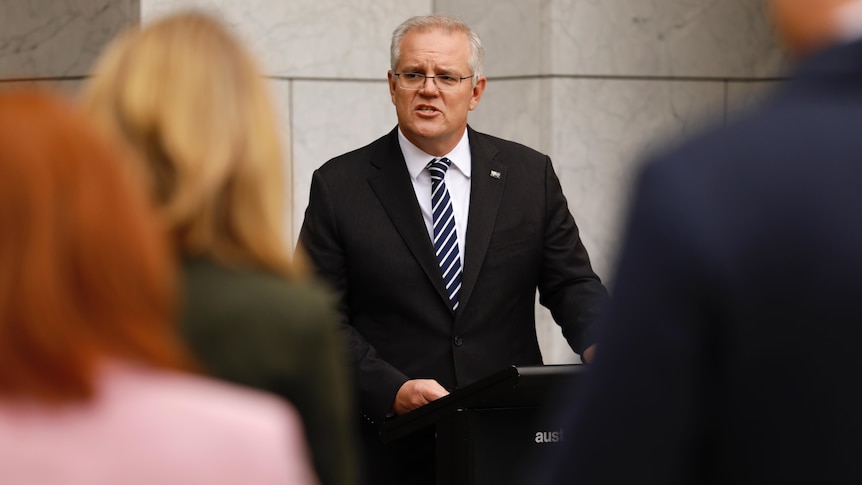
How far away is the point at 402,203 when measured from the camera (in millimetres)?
5031

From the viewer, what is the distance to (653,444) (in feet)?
5.27

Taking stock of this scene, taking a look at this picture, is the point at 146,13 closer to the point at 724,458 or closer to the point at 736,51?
the point at 736,51

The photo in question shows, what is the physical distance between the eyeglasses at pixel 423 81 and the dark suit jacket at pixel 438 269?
19cm

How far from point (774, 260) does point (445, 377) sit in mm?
3449

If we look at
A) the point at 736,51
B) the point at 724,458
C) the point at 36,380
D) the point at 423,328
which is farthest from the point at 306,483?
the point at 736,51

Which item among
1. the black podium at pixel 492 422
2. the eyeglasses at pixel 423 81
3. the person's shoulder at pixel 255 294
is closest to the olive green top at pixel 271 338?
the person's shoulder at pixel 255 294

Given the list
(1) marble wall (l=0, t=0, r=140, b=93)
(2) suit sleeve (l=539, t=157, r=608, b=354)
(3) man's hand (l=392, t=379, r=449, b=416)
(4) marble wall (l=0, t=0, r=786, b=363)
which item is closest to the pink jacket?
(3) man's hand (l=392, t=379, r=449, b=416)

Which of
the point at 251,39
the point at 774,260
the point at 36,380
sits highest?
the point at 251,39

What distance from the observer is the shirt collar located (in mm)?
5121

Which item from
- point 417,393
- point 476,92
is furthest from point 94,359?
point 476,92

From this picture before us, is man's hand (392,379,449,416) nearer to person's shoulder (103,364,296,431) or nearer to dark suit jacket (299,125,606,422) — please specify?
dark suit jacket (299,125,606,422)

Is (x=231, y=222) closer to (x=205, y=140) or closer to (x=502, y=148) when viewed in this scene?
(x=205, y=140)

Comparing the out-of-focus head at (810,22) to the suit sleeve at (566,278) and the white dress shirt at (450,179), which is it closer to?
the suit sleeve at (566,278)

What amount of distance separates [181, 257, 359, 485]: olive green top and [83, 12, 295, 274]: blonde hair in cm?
4
